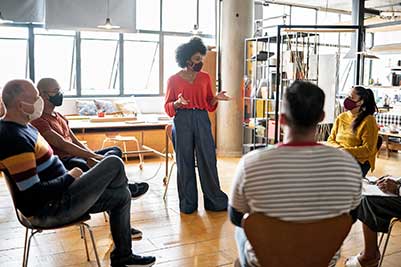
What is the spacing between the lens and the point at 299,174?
155 cm

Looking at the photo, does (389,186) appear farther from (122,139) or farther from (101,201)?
(122,139)

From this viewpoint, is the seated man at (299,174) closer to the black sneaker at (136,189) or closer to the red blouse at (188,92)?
the black sneaker at (136,189)

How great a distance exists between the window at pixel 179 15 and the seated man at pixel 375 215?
722 cm

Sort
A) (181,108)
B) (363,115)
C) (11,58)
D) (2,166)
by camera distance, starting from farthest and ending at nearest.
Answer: (11,58) < (181,108) < (363,115) < (2,166)

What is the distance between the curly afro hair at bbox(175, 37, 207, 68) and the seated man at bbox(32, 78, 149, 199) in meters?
1.19

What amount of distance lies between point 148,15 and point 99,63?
1422 mm

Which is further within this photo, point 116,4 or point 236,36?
point 116,4

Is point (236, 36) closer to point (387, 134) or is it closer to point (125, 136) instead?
point (125, 136)

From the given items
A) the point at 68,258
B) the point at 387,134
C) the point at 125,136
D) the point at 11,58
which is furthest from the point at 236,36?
the point at 68,258

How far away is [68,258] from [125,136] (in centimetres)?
366

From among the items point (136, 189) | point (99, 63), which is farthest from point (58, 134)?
point (99, 63)

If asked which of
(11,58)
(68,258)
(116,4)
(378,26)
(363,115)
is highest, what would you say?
(116,4)

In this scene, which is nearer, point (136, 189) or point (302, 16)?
point (136, 189)

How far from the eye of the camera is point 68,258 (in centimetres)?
293
